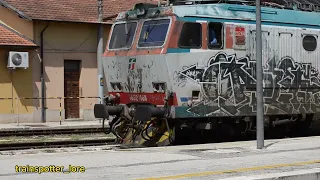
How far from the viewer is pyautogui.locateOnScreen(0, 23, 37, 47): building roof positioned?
2603cm

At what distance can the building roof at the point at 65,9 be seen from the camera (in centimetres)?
2725

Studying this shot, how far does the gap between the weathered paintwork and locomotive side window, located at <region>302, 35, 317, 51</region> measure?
0.35ft

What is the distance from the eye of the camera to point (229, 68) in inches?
582

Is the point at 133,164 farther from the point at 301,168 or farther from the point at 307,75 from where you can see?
the point at 307,75

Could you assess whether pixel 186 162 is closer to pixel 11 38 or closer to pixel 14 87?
pixel 14 87

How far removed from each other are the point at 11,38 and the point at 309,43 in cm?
1428

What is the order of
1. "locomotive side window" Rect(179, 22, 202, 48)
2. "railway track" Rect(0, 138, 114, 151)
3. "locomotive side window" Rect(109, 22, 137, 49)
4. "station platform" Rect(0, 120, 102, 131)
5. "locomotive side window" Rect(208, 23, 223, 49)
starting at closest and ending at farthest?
"locomotive side window" Rect(179, 22, 202, 48) → "locomotive side window" Rect(208, 23, 223, 49) → "locomotive side window" Rect(109, 22, 137, 49) → "railway track" Rect(0, 138, 114, 151) → "station platform" Rect(0, 120, 102, 131)

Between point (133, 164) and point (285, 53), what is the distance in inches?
256

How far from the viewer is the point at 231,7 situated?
14906mm

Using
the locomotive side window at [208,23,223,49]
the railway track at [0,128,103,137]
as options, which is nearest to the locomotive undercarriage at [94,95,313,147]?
the locomotive side window at [208,23,223,49]

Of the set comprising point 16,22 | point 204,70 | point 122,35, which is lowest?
point 204,70

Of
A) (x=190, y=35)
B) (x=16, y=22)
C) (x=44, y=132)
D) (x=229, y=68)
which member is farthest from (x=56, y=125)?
(x=190, y=35)

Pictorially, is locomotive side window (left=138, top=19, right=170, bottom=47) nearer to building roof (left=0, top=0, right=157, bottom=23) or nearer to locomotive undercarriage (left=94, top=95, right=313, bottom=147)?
locomotive undercarriage (left=94, top=95, right=313, bottom=147)

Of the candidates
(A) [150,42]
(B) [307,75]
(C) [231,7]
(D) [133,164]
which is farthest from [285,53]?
(D) [133,164]
